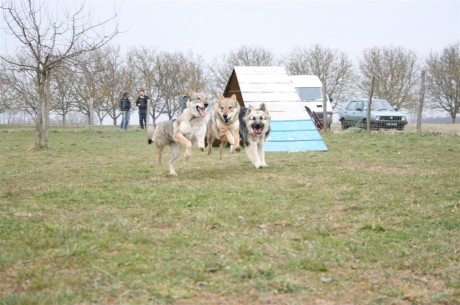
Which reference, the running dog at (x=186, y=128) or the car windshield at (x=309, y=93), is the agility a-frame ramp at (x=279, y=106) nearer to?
the running dog at (x=186, y=128)

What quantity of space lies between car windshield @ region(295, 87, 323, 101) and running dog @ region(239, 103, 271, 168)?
16.3 m

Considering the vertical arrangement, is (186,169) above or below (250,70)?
below

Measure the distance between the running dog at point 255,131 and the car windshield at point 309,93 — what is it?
16.3m

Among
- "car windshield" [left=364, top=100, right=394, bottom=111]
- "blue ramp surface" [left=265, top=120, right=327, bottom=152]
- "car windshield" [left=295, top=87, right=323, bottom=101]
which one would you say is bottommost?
"blue ramp surface" [left=265, top=120, right=327, bottom=152]

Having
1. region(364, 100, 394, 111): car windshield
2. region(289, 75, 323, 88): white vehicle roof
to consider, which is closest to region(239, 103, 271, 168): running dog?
region(364, 100, 394, 111): car windshield

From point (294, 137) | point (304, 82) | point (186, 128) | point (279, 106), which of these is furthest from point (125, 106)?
point (186, 128)

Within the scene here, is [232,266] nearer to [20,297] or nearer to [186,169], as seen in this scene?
[20,297]

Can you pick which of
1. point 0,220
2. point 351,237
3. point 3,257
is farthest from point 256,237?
point 0,220

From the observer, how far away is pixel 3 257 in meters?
4.04

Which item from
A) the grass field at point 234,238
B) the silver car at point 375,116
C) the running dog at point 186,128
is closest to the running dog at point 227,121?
the running dog at point 186,128

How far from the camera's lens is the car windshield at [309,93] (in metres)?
26.0

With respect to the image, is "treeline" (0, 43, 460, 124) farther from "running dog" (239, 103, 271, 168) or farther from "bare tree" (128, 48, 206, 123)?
"running dog" (239, 103, 271, 168)

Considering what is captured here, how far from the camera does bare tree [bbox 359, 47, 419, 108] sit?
39812mm

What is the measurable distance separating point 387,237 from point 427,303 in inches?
60.3
